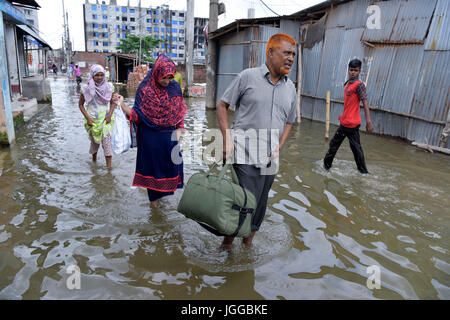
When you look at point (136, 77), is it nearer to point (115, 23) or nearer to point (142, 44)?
point (142, 44)

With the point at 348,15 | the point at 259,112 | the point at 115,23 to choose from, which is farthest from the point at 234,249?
the point at 115,23

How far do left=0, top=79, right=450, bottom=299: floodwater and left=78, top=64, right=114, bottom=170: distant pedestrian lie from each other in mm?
647

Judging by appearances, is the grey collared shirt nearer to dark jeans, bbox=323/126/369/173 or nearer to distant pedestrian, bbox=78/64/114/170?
dark jeans, bbox=323/126/369/173

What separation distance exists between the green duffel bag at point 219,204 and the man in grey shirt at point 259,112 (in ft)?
0.78

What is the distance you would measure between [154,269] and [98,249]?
690mm

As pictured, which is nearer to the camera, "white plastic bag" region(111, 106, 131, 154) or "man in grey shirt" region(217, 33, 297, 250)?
"man in grey shirt" region(217, 33, 297, 250)

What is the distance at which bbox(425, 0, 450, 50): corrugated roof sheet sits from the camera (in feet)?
24.9

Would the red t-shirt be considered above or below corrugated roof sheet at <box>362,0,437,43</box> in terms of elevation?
below

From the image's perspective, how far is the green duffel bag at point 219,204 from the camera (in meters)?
2.37

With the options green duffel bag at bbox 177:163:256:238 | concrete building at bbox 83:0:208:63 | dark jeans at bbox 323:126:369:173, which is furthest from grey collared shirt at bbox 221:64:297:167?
concrete building at bbox 83:0:208:63

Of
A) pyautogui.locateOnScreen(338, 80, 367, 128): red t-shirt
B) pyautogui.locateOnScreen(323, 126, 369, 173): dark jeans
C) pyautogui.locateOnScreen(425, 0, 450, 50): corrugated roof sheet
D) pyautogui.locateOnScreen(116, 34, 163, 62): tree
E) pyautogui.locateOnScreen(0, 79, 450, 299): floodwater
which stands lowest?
pyautogui.locateOnScreen(0, 79, 450, 299): floodwater

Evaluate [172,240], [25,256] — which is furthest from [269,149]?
[25,256]

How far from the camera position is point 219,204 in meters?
2.36

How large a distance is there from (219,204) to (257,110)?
846mm
